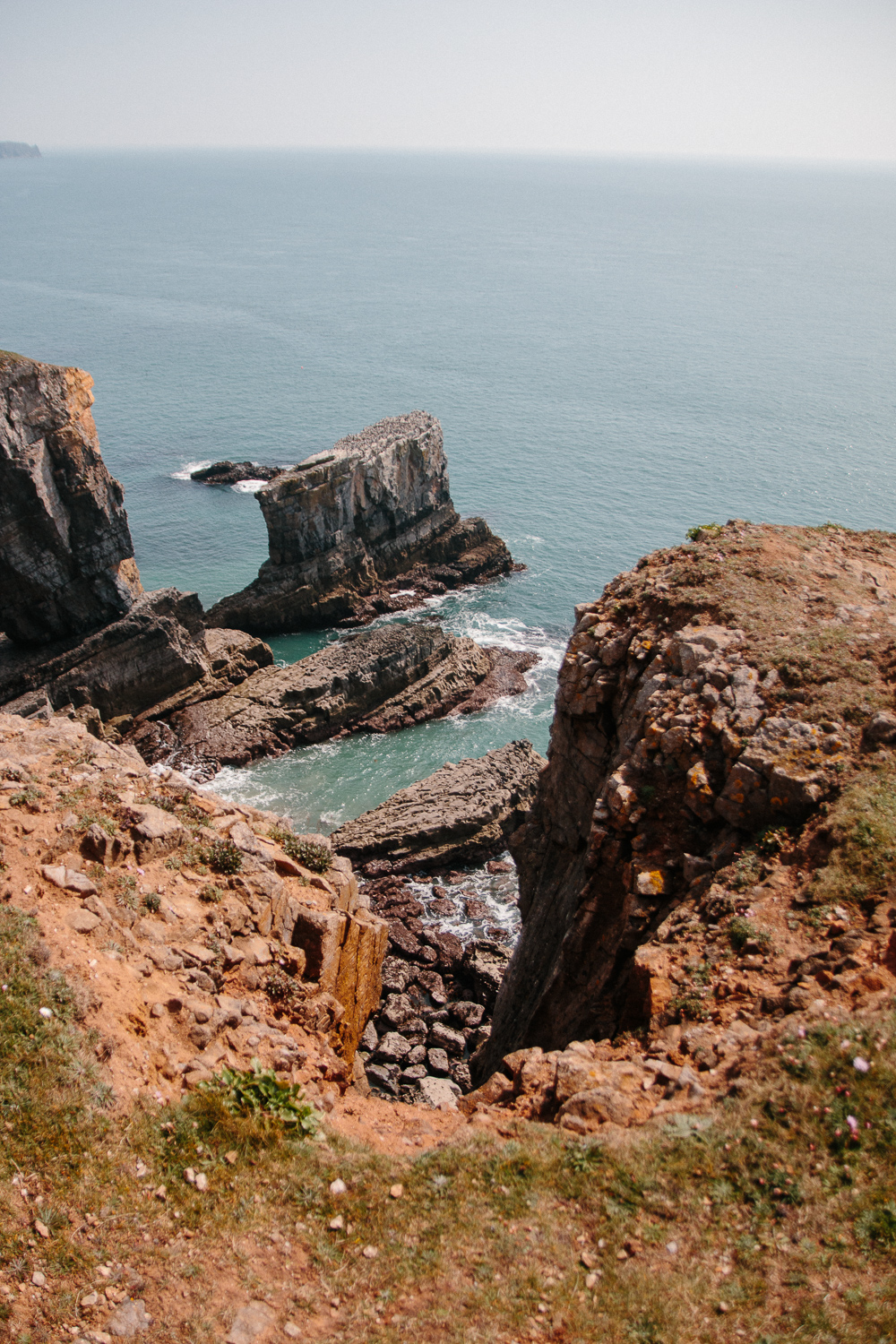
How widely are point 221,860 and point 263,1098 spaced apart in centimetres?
563

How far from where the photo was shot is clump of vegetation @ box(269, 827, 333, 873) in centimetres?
1970

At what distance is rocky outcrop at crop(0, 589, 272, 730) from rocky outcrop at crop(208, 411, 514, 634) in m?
9.65

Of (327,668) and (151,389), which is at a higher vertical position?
(151,389)

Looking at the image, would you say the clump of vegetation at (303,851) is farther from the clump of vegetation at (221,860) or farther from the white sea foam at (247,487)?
the white sea foam at (247,487)

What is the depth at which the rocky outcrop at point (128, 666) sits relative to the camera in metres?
49.1

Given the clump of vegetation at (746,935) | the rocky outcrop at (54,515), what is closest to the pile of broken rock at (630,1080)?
the clump of vegetation at (746,935)

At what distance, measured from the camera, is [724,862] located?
16375mm

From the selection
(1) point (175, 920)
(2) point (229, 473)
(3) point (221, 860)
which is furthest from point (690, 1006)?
(2) point (229, 473)

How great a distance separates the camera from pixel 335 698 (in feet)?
177

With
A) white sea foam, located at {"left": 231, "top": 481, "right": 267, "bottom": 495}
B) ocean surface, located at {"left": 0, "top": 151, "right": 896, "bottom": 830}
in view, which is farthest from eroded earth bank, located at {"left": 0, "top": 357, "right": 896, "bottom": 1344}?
white sea foam, located at {"left": 231, "top": 481, "right": 267, "bottom": 495}

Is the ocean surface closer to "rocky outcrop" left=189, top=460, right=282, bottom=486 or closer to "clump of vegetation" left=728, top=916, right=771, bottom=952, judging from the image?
"rocky outcrop" left=189, top=460, right=282, bottom=486

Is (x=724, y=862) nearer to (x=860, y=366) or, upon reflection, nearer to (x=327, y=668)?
(x=327, y=668)

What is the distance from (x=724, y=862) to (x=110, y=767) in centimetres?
1333

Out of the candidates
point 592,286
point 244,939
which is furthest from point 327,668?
point 592,286
